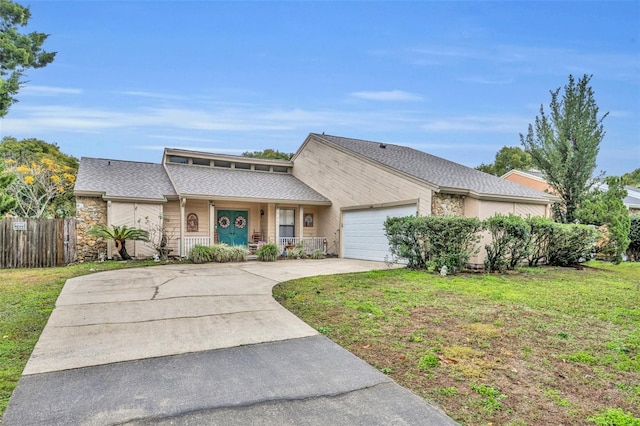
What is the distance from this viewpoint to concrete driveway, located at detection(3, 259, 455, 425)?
9.18 feet

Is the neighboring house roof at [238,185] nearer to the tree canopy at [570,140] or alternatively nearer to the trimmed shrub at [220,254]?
the trimmed shrub at [220,254]

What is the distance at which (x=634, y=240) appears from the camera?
17.1m

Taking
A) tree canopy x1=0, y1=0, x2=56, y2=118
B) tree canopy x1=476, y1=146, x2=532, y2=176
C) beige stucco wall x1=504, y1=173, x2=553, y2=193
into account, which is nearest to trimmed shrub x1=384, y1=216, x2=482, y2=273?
tree canopy x1=0, y1=0, x2=56, y2=118

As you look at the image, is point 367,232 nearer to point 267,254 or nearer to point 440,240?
point 267,254

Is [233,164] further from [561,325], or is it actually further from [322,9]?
[561,325]

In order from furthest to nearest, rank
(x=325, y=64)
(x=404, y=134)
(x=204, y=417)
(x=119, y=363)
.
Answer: (x=404, y=134) → (x=325, y=64) → (x=119, y=363) → (x=204, y=417)

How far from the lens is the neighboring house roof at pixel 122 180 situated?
551 inches

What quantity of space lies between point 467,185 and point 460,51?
6.55 meters

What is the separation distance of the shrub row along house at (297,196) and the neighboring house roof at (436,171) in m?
0.07

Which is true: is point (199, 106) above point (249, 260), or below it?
above

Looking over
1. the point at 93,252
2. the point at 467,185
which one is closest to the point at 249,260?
the point at 93,252

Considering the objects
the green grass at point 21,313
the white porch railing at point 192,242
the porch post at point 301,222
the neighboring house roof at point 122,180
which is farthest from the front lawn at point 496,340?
the neighboring house roof at point 122,180

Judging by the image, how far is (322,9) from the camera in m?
14.2

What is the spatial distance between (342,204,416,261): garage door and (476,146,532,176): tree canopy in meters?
30.4
